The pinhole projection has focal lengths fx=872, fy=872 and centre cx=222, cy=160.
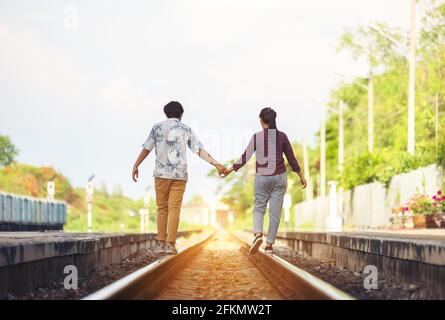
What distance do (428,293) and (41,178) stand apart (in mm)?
90297

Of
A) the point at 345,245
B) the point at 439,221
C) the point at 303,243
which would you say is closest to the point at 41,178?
the point at 439,221

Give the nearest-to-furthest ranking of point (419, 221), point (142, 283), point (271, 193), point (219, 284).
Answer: point (142, 283)
point (219, 284)
point (271, 193)
point (419, 221)

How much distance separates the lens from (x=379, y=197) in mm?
39375

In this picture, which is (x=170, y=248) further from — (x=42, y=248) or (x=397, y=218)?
(x=397, y=218)

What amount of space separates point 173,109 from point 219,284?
324 centimetres

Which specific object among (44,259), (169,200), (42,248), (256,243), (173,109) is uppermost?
(173,109)

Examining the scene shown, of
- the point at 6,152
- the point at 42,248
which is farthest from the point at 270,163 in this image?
the point at 6,152

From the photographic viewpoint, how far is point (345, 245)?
11.6 metres

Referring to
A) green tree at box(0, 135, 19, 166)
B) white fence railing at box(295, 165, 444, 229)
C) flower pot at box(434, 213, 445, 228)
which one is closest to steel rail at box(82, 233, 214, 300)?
flower pot at box(434, 213, 445, 228)

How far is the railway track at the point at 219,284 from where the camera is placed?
7.38 meters

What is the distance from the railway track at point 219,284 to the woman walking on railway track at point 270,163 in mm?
807

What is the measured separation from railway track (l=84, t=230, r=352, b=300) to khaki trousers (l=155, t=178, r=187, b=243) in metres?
0.53
